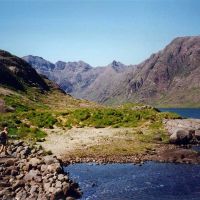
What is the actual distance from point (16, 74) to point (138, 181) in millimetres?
114990

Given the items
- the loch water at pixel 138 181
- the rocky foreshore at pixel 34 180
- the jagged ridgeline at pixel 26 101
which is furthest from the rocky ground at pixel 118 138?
the rocky foreshore at pixel 34 180

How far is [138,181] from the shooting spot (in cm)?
4741

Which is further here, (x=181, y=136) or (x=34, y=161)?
(x=181, y=136)

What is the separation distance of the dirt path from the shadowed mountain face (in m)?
61.2

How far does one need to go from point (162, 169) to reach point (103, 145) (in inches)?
599

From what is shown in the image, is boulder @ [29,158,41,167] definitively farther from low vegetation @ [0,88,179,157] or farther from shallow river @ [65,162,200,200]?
low vegetation @ [0,88,179,157]

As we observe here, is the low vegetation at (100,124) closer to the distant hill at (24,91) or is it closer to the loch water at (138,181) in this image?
the distant hill at (24,91)

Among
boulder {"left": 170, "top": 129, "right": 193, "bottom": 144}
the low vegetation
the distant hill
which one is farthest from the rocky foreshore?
the distant hill

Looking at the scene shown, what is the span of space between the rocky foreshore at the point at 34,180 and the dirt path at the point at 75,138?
16.2 meters

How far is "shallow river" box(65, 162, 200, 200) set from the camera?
4141 cm

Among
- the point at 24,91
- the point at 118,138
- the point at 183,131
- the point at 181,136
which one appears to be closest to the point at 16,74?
the point at 24,91

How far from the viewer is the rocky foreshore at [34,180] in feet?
124

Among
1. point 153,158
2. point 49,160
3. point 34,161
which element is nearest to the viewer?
point 34,161

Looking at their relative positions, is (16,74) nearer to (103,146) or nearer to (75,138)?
(75,138)
